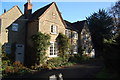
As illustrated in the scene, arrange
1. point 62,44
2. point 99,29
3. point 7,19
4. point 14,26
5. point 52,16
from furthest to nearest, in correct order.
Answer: point 99,29 < point 62,44 < point 52,16 < point 14,26 < point 7,19

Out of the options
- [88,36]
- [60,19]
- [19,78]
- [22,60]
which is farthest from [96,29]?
[19,78]

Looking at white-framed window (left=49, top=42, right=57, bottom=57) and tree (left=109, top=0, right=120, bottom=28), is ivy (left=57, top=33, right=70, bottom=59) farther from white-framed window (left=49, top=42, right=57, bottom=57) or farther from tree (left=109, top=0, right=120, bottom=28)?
tree (left=109, top=0, right=120, bottom=28)

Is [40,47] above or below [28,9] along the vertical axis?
below

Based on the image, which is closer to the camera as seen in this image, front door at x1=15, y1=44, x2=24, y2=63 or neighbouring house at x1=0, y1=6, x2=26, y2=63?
neighbouring house at x1=0, y1=6, x2=26, y2=63

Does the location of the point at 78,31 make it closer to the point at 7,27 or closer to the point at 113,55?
the point at 7,27

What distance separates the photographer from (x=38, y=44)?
1733 cm

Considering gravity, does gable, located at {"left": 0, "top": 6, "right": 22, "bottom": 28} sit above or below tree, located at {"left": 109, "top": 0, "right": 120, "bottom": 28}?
below

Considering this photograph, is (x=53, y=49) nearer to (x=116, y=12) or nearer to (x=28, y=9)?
(x=28, y=9)

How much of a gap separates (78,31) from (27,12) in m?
13.0

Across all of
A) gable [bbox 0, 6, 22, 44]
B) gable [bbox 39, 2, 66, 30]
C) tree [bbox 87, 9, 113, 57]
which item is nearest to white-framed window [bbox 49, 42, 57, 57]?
gable [bbox 39, 2, 66, 30]

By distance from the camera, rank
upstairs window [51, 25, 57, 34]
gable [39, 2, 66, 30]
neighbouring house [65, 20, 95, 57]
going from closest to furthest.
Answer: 1. gable [39, 2, 66, 30]
2. upstairs window [51, 25, 57, 34]
3. neighbouring house [65, 20, 95, 57]

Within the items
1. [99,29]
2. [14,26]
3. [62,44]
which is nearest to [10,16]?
[14,26]

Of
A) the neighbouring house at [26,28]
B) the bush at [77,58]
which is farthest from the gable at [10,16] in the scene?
the bush at [77,58]

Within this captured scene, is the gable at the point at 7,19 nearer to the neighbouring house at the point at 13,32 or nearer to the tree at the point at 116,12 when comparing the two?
the neighbouring house at the point at 13,32
